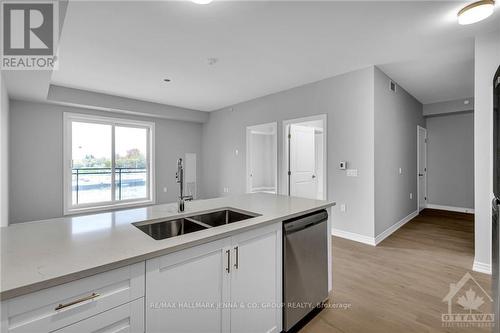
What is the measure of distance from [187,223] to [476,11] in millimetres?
3097

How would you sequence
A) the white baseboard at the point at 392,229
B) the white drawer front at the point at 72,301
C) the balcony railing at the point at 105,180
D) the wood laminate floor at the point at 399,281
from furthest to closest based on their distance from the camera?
the balcony railing at the point at 105,180 < the white baseboard at the point at 392,229 < the wood laminate floor at the point at 399,281 < the white drawer front at the point at 72,301

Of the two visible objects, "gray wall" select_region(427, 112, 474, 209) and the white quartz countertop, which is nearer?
the white quartz countertop

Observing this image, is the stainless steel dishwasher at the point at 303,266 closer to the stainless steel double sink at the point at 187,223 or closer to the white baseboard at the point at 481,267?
the stainless steel double sink at the point at 187,223

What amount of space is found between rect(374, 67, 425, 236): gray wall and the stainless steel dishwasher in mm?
2050

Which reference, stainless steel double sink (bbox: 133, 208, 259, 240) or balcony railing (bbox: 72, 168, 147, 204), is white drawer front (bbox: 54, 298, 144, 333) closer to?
stainless steel double sink (bbox: 133, 208, 259, 240)

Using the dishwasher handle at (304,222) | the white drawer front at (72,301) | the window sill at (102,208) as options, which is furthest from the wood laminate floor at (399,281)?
the window sill at (102,208)

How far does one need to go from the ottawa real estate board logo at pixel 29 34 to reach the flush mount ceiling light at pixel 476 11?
11.8ft

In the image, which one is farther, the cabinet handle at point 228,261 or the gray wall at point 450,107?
the gray wall at point 450,107

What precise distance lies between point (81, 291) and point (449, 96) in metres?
6.81

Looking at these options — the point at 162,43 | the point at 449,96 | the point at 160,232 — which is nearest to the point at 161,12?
the point at 162,43

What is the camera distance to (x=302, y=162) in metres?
4.94

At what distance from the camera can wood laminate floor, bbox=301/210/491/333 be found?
1815mm

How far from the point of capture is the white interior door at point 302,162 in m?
4.70

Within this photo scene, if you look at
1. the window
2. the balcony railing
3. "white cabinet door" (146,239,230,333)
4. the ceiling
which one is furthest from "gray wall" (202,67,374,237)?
the balcony railing
